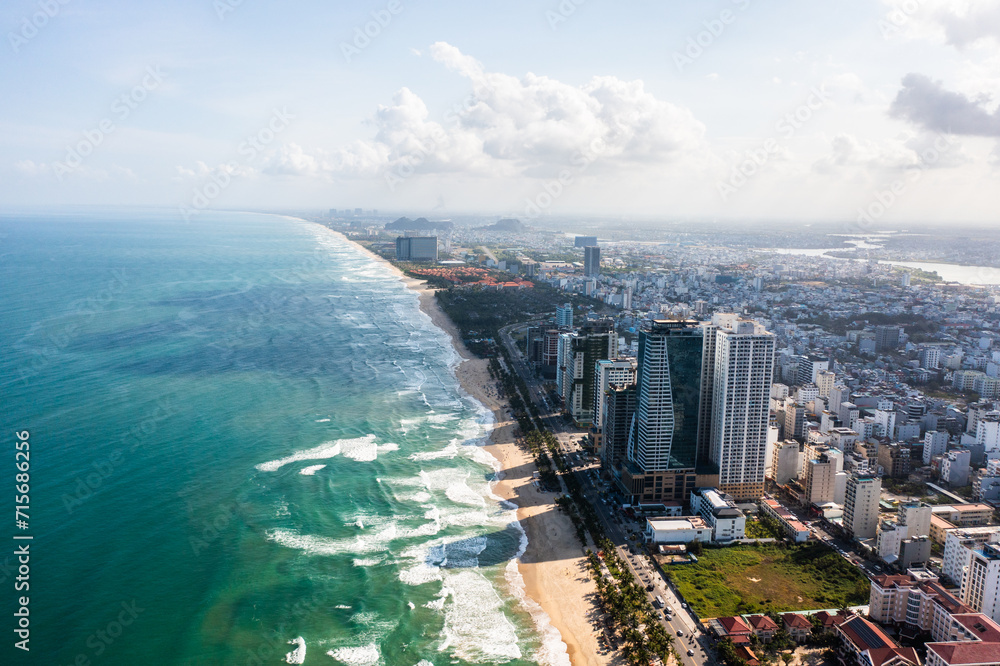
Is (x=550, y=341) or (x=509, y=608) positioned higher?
(x=550, y=341)

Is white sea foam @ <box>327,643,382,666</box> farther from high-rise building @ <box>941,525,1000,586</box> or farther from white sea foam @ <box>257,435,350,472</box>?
high-rise building @ <box>941,525,1000,586</box>

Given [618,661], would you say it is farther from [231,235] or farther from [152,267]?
[231,235]

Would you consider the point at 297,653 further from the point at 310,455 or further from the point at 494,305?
the point at 494,305

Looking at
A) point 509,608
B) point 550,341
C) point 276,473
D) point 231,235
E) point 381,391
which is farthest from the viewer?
point 231,235

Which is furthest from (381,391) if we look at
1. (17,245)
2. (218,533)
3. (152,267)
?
(17,245)

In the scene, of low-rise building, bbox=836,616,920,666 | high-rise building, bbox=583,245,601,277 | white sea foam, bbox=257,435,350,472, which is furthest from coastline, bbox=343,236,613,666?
high-rise building, bbox=583,245,601,277

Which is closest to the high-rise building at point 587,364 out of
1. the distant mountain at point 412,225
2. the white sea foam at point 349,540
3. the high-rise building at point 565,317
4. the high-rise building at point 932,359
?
the white sea foam at point 349,540

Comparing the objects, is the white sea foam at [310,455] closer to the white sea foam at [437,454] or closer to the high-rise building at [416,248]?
A: the white sea foam at [437,454]
